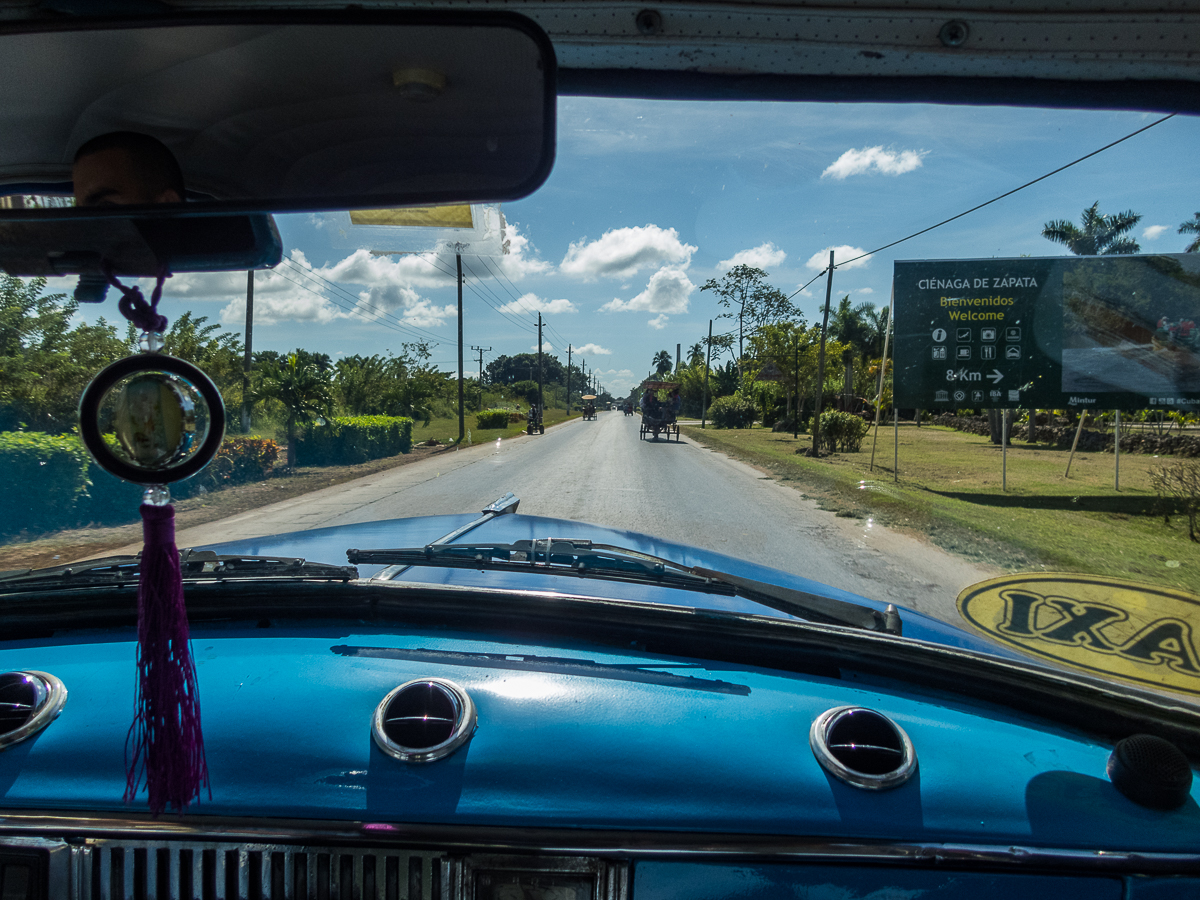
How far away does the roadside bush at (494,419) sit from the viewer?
20.0 m

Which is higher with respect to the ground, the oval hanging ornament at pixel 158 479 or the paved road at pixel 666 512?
the oval hanging ornament at pixel 158 479

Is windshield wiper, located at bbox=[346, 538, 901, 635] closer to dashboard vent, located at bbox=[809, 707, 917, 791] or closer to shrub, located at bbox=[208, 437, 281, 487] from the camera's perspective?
dashboard vent, located at bbox=[809, 707, 917, 791]

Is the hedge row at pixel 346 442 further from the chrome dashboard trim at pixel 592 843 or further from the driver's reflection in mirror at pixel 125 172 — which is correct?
the chrome dashboard trim at pixel 592 843

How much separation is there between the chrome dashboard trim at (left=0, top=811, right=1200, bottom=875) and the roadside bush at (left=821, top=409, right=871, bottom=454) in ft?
52.0

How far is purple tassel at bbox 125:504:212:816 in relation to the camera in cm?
116

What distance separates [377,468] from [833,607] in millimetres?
8759

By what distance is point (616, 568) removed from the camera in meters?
2.18

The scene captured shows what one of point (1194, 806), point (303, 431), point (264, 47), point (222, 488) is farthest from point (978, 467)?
point (264, 47)

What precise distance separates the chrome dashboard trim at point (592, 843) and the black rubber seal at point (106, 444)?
577 millimetres

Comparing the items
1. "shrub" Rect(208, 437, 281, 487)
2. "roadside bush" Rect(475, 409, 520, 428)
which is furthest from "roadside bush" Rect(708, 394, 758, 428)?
"roadside bush" Rect(475, 409, 520, 428)

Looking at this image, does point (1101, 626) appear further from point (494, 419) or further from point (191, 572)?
point (494, 419)

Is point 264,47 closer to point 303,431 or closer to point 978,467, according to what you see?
point 303,431

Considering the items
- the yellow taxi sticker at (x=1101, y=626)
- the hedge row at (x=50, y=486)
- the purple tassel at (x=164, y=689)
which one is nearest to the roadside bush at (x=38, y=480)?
the hedge row at (x=50, y=486)

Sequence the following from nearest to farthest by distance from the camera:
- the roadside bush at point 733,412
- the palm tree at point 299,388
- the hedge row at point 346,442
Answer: the roadside bush at point 733,412
the hedge row at point 346,442
the palm tree at point 299,388
